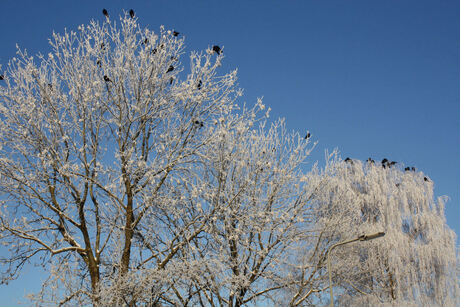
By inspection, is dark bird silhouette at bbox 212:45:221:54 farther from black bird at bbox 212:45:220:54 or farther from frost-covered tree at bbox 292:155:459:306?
frost-covered tree at bbox 292:155:459:306

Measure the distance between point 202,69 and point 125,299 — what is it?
6390mm

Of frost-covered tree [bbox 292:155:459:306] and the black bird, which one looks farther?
frost-covered tree [bbox 292:155:459:306]

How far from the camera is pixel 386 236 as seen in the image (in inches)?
712

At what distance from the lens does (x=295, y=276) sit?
14.0 m

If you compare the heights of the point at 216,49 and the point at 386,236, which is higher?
the point at 216,49

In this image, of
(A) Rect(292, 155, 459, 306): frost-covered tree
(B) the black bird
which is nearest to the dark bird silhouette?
(B) the black bird

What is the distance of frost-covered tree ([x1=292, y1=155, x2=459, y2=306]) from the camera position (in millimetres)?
14852

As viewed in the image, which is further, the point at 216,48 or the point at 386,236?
the point at 386,236

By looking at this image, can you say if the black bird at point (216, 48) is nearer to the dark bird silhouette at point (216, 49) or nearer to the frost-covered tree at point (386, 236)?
the dark bird silhouette at point (216, 49)

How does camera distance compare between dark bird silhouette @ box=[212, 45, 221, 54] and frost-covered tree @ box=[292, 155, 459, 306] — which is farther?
frost-covered tree @ box=[292, 155, 459, 306]

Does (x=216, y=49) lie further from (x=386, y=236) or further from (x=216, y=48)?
(x=386, y=236)

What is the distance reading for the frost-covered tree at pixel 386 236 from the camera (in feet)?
48.7

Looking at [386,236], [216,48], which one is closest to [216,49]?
[216,48]

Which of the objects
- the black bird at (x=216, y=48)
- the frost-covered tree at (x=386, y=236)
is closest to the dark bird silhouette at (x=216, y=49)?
the black bird at (x=216, y=48)
